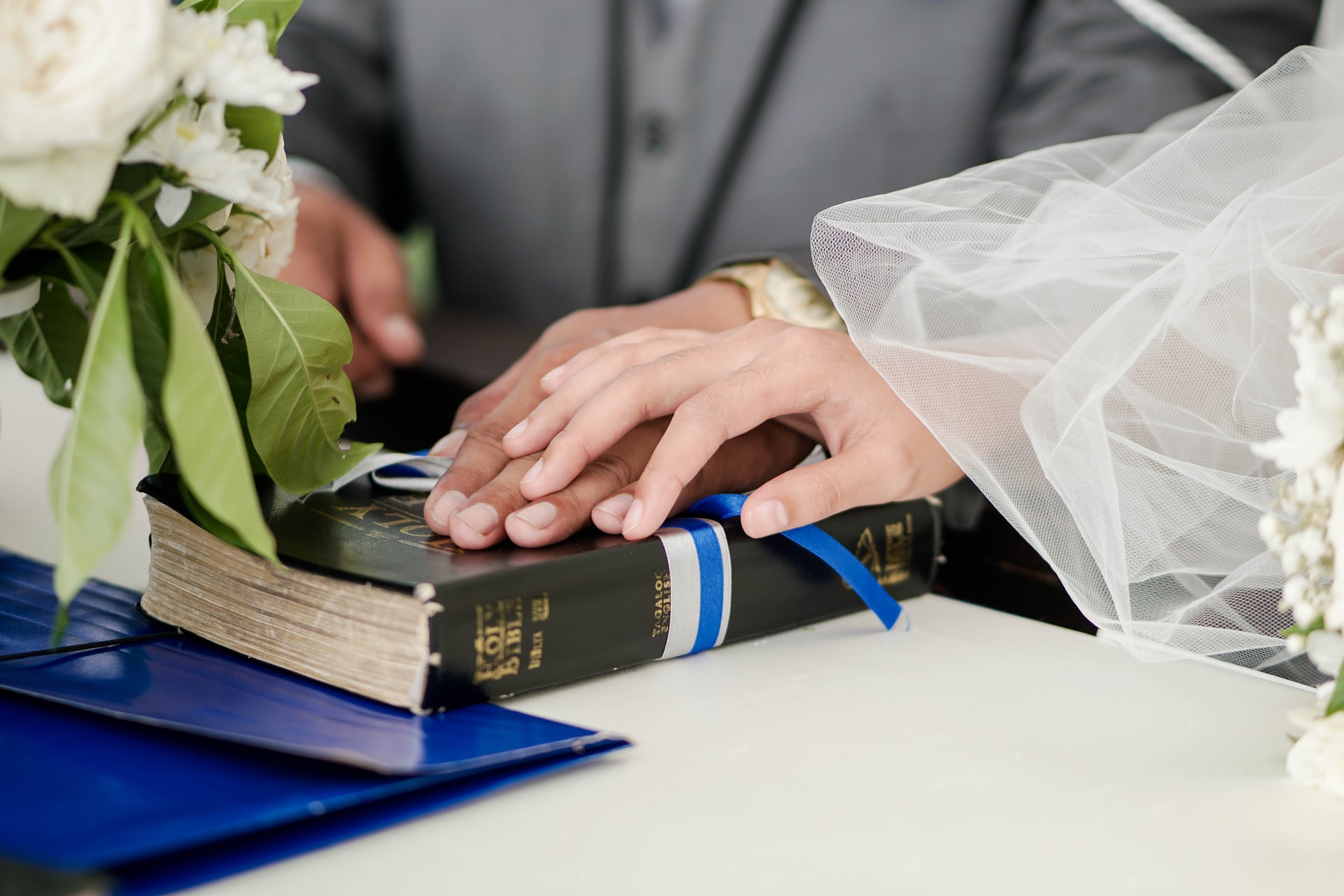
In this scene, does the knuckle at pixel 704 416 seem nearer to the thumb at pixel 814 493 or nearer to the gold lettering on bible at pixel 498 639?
the thumb at pixel 814 493

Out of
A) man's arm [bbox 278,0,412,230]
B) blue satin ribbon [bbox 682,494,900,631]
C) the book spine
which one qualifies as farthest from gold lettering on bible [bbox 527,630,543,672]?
man's arm [bbox 278,0,412,230]

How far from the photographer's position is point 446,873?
1.01ft

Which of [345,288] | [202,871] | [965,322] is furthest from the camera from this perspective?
[345,288]

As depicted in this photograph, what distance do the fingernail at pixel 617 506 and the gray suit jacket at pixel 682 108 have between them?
0.68 metres

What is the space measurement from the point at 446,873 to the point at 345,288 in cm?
110

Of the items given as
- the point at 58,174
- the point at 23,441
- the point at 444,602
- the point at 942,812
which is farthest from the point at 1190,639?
the point at 23,441

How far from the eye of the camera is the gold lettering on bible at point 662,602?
46 cm

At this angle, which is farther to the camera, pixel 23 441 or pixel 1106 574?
pixel 23 441

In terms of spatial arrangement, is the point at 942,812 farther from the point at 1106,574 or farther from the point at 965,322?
the point at 965,322

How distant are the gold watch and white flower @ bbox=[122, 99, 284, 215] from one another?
0.47 m

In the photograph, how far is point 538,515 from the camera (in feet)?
1.53

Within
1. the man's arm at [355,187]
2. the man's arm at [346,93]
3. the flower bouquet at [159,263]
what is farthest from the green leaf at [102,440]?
the man's arm at [346,93]

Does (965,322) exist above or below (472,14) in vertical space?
below

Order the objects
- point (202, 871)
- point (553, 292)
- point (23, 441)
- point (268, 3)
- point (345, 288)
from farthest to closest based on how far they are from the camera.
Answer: point (553, 292) → point (345, 288) → point (23, 441) → point (268, 3) → point (202, 871)
